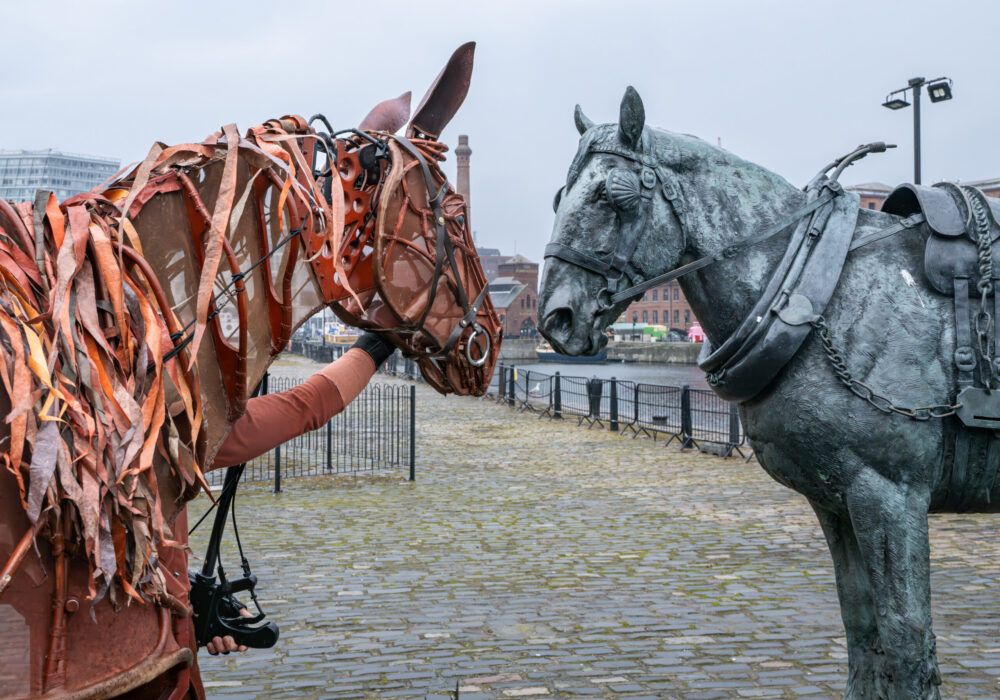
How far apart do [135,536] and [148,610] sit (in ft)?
0.79

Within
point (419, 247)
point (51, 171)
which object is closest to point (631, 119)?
point (419, 247)

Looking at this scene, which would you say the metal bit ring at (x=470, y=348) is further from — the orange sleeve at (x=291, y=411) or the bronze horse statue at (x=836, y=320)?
the orange sleeve at (x=291, y=411)

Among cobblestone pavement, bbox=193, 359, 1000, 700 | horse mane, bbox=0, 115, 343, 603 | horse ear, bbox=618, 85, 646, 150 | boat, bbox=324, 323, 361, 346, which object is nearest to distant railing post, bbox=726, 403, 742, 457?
cobblestone pavement, bbox=193, 359, 1000, 700

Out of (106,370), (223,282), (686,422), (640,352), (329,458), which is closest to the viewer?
(106,370)

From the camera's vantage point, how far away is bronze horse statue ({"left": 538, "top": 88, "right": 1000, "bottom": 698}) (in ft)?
9.29

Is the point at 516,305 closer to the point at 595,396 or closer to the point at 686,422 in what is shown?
the point at 595,396

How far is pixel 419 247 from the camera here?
10.4 feet

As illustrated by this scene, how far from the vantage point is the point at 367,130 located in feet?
10.8

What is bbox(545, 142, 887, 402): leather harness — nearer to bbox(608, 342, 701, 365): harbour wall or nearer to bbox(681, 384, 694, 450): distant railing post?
bbox(681, 384, 694, 450): distant railing post

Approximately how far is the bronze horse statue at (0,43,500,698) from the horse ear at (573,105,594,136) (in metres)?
0.74

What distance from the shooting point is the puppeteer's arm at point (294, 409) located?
273 cm

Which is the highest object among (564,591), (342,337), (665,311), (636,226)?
(665,311)

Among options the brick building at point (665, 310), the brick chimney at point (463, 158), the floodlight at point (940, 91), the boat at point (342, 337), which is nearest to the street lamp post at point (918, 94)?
the floodlight at point (940, 91)

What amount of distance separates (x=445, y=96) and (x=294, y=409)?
1378mm
